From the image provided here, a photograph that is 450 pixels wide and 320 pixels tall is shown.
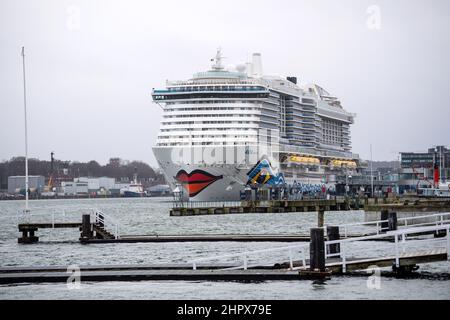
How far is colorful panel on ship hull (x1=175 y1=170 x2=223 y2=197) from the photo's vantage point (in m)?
96.9

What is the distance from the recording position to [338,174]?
452 ft

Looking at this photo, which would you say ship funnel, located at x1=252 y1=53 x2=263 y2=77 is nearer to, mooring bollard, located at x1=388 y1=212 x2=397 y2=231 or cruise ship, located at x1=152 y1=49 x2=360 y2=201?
cruise ship, located at x1=152 y1=49 x2=360 y2=201

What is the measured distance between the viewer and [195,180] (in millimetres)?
97250

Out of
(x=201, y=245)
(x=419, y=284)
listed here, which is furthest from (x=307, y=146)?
(x=419, y=284)

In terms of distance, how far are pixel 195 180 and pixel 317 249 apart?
238ft

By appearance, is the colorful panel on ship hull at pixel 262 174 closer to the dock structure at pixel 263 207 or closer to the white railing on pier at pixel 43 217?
the dock structure at pixel 263 207

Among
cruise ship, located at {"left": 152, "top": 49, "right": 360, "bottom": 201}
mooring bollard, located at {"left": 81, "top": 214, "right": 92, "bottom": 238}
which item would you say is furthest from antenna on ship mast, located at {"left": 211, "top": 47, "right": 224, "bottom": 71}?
mooring bollard, located at {"left": 81, "top": 214, "right": 92, "bottom": 238}

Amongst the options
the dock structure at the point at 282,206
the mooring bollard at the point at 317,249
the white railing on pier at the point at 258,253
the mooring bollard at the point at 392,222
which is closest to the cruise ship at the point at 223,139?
the dock structure at the point at 282,206

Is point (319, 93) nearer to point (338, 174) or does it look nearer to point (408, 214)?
point (338, 174)

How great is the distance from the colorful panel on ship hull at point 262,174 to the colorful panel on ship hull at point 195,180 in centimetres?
423

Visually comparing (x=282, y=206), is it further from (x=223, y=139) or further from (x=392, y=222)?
(x=392, y=222)

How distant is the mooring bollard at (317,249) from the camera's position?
24469 mm

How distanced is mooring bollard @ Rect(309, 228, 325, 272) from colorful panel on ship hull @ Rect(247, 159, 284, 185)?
7478 cm
